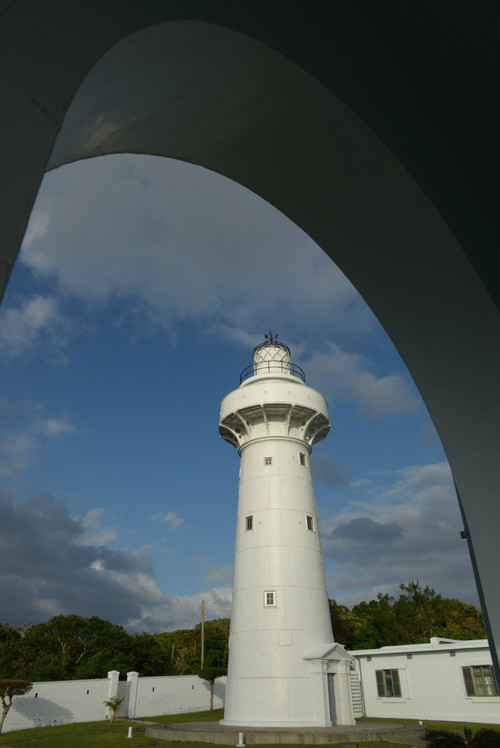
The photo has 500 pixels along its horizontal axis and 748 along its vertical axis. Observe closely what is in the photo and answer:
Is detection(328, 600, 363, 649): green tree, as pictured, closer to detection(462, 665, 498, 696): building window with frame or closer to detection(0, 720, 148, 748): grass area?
detection(462, 665, 498, 696): building window with frame

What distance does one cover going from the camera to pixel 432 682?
18.1 metres

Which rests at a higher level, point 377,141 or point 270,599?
point 270,599

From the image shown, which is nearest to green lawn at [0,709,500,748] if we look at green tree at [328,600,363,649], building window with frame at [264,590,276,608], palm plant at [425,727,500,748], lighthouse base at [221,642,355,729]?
lighthouse base at [221,642,355,729]

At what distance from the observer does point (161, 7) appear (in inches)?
45.3

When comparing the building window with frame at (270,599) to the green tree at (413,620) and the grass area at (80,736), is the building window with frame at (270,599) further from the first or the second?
the green tree at (413,620)

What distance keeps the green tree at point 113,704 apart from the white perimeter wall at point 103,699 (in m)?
0.26

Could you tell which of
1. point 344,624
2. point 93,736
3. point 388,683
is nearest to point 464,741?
point 93,736

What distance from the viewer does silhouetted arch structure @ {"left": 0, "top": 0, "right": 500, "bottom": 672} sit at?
55.7 inches

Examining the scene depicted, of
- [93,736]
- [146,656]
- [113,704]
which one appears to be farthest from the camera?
[146,656]

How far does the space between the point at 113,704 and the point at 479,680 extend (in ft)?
47.4

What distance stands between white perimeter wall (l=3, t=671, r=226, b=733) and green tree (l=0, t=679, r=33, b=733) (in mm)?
1094

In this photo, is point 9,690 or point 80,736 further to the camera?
point 9,690

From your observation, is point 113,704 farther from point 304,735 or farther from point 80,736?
point 304,735

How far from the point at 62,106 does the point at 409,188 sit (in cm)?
122
